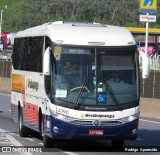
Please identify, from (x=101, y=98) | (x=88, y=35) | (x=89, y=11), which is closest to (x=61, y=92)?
(x=101, y=98)

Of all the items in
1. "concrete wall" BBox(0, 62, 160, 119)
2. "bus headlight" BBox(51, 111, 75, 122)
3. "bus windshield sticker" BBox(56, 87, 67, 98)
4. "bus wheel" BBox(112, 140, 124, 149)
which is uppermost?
"bus windshield sticker" BBox(56, 87, 67, 98)

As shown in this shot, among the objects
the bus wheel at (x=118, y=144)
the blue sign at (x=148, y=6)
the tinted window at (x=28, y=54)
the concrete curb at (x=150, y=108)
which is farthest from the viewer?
the blue sign at (x=148, y=6)

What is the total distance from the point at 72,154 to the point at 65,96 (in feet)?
4.39

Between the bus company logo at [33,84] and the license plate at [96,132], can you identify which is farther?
the bus company logo at [33,84]

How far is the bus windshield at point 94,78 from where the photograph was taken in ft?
58.2

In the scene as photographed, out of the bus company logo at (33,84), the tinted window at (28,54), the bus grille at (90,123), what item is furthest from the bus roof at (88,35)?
the bus grille at (90,123)

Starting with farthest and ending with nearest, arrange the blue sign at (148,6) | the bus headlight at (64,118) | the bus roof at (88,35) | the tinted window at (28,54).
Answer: the blue sign at (148,6), the tinted window at (28,54), the bus roof at (88,35), the bus headlight at (64,118)

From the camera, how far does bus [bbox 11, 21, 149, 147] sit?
1766cm

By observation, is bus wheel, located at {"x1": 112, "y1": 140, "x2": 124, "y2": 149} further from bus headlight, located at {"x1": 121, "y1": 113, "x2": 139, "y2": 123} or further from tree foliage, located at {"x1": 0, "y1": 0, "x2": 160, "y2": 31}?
tree foliage, located at {"x1": 0, "y1": 0, "x2": 160, "y2": 31}

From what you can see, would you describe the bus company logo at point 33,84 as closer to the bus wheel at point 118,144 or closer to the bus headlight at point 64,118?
the bus headlight at point 64,118

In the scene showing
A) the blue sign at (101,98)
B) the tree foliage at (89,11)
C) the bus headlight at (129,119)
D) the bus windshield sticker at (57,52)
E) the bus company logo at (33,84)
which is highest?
Answer: the bus windshield sticker at (57,52)

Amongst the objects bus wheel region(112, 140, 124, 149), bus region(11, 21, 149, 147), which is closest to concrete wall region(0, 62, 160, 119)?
bus wheel region(112, 140, 124, 149)

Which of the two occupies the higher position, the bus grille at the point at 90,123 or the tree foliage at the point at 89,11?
the bus grille at the point at 90,123

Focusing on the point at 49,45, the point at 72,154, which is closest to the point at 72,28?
the point at 49,45
